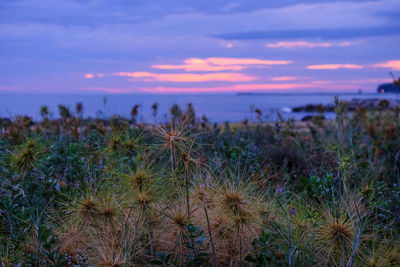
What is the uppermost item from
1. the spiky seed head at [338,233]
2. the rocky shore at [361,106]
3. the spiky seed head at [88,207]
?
the rocky shore at [361,106]

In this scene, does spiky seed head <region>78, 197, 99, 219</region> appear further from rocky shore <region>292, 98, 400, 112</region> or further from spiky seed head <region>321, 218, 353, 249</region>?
rocky shore <region>292, 98, 400, 112</region>

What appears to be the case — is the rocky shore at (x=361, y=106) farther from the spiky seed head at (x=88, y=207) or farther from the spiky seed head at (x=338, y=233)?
the spiky seed head at (x=88, y=207)

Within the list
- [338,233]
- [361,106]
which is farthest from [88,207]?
[361,106]

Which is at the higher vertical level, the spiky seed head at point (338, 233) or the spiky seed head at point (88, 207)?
the spiky seed head at point (88, 207)

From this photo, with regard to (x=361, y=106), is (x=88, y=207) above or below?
below

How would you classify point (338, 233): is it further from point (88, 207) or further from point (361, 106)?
point (361, 106)

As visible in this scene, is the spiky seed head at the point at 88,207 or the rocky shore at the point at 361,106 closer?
the spiky seed head at the point at 88,207

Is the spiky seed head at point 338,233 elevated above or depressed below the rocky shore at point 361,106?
below

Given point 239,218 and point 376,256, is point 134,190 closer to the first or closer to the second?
point 239,218

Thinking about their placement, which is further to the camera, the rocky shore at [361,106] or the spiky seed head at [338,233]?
the rocky shore at [361,106]

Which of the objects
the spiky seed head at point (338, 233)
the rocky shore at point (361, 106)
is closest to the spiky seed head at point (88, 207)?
the spiky seed head at point (338, 233)

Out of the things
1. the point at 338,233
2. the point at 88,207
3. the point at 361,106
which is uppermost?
the point at 361,106

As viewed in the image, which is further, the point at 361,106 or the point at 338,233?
the point at 361,106

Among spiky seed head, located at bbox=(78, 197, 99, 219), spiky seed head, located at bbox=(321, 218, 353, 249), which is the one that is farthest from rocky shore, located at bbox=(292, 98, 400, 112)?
spiky seed head, located at bbox=(78, 197, 99, 219)
